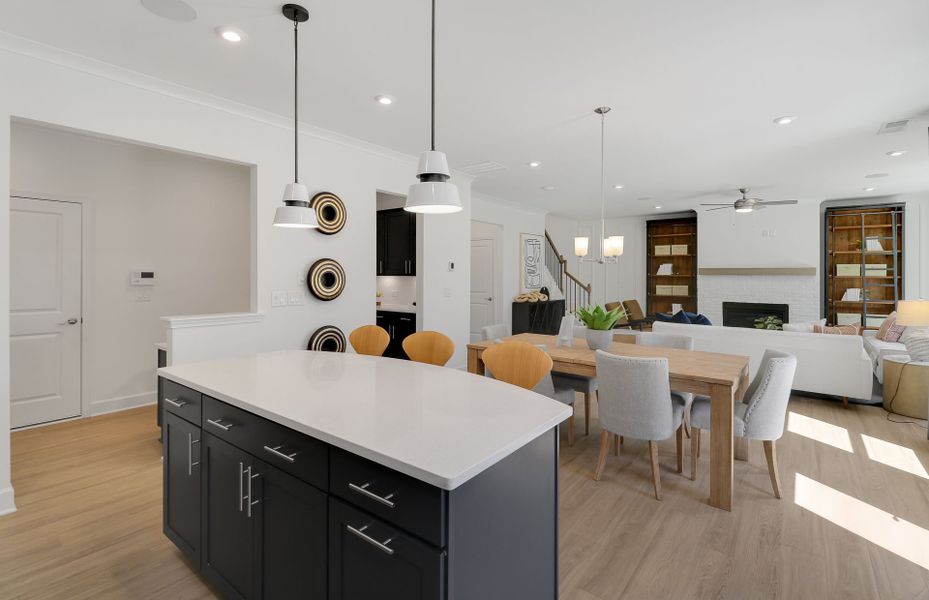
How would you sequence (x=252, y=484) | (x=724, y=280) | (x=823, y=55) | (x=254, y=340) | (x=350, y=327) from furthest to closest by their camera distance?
(x=724, y=280)
(x=350, y=327)
(x=254, y=340)
(x=823, y=55)
(x=252, y=484)

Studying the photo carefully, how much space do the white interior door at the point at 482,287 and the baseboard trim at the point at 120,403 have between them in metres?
4.50

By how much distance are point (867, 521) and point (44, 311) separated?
6.13 m

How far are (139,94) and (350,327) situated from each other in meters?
2.38

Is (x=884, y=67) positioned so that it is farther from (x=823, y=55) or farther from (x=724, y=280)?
(x=724, y=280)

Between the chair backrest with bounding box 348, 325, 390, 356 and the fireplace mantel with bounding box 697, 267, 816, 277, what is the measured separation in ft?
24.1

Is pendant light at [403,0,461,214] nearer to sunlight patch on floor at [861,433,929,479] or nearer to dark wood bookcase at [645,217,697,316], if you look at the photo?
sunlight patch on floor at [861,433,929,479]

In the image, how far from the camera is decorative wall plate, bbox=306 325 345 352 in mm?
4051

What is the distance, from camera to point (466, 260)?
18.7 feet

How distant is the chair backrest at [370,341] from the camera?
339 centimetres

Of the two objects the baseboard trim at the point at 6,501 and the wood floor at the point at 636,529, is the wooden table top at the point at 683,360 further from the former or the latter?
the baseboard trim at the point at 6,501

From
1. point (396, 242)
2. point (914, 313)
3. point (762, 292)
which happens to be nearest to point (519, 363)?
point (914, 313)

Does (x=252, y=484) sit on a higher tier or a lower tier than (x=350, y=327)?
lower

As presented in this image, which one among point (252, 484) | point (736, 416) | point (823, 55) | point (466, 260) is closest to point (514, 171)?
point (466, 260)

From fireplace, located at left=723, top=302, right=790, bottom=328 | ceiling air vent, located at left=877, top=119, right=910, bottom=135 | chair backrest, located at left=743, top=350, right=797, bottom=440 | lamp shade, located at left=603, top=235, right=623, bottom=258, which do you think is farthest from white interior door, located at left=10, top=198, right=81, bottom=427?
fireplace, located at left=723, top=302, right=790, bottom=328
